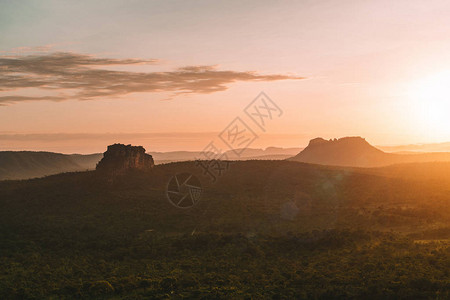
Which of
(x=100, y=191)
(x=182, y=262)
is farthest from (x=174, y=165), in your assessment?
(x=182, y=262)

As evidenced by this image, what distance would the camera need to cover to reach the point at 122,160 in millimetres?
93688

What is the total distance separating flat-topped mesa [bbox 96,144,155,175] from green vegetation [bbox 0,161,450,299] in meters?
4.29

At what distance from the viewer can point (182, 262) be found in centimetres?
3897

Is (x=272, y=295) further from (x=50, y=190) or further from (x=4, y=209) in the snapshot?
(x=50, y=190)

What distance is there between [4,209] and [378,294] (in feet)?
222

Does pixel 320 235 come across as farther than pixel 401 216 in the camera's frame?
No

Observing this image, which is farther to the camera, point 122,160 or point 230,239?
point 122,160

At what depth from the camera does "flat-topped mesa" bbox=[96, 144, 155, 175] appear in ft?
300

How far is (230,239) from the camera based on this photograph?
47.3 metres

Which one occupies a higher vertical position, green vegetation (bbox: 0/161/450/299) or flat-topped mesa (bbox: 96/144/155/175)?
flat-topped mesa (bbox: 96/144/155/175)

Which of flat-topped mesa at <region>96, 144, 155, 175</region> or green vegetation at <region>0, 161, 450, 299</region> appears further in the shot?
flat-topped mesa at <region>96, 144, 155, 175</region>

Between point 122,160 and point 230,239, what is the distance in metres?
54.0

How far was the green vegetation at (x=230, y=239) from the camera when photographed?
96.9ft

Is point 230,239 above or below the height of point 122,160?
below
